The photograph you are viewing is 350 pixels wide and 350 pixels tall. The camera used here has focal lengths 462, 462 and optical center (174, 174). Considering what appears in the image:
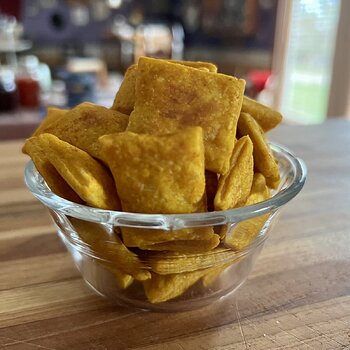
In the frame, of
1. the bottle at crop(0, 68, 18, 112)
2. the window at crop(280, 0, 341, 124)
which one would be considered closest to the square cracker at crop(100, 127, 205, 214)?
the bottle at crop(0, 68, 18, 112)

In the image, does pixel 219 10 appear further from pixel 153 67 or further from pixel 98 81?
pixel 153 67

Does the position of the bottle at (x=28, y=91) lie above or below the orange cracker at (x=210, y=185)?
below

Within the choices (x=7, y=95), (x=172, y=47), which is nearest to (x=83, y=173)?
(x=7, y=95)

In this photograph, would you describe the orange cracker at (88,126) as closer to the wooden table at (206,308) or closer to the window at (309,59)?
the wooden table at (206,308)

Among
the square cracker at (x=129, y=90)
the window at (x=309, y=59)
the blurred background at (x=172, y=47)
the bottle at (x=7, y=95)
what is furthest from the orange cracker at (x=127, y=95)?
the window at (x=309, y=59)

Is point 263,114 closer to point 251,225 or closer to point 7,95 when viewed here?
point 251,225

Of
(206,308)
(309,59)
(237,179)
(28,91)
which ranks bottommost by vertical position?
(28,91)

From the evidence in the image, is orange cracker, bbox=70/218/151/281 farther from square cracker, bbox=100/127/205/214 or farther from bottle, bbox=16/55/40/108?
bottle, bbox=16/55/40/108
